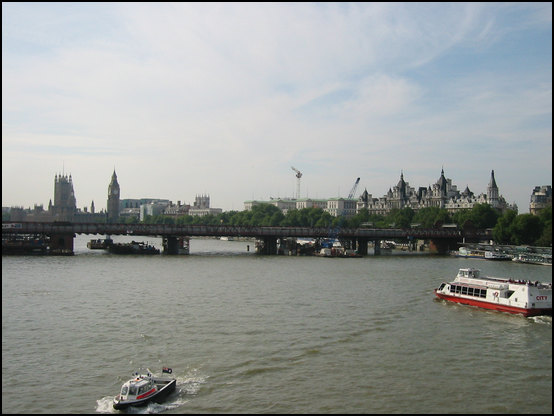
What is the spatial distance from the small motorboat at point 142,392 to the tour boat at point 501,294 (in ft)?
106

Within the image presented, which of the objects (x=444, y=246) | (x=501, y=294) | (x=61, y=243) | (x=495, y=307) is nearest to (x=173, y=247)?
(x=61, y=243)

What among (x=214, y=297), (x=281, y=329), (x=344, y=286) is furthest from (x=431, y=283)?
(x=281, y=329)

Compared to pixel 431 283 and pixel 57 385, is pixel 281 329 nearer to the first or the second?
pixel 57 385

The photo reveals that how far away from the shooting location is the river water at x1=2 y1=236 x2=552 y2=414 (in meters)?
26.5

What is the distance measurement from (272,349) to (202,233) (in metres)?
84.9

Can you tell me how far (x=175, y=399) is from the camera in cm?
2652

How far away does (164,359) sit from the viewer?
32219 millimetres

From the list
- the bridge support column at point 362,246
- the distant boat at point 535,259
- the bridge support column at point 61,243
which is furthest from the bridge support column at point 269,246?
the distant boat at point 535,259

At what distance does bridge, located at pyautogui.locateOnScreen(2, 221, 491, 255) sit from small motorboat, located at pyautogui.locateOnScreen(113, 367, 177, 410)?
86687mm

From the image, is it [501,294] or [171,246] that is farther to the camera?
[171,246]

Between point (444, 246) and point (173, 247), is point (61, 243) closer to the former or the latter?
point (173, 247)

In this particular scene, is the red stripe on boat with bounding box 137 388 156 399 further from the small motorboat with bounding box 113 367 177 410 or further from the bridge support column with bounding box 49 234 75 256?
the bridge support column with bounding box 49 234 75 256

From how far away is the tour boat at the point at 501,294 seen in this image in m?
46.5

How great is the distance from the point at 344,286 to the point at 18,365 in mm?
38622
